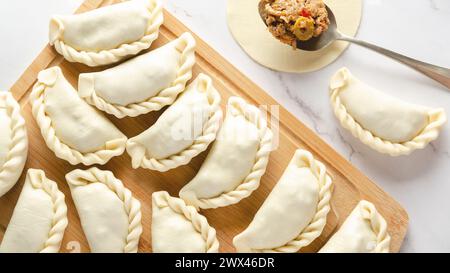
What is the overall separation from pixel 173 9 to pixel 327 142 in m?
0.94

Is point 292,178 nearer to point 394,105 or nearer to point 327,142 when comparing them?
point 327,142

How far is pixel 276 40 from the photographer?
2.53 metres

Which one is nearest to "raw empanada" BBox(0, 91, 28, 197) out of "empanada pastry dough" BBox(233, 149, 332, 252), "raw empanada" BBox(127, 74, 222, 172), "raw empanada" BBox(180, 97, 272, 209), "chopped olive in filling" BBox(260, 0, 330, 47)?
"raw empanada" BBox(127, 74, 222, 172)

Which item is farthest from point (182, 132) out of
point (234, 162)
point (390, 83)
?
point (390, 83)

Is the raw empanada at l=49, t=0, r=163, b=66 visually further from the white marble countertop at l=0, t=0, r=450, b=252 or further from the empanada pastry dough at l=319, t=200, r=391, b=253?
the empanada pastry dough at l=319, t=200, r=391, b=253

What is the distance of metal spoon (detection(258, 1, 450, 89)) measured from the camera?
7.99 ft

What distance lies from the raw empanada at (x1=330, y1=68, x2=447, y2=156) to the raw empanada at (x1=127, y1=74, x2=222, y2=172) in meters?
0.55

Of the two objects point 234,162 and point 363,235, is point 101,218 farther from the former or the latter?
point 363,235

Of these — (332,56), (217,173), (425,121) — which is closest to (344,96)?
(332,56)

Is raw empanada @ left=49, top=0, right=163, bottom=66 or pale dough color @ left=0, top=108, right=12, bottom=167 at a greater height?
raw empanada @ left=49, top=0, right=163, bottom=66

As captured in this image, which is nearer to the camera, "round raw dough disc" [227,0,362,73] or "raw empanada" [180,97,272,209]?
"raw empanada" [180,97,272,209]

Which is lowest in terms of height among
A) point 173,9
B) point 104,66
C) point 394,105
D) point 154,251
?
point 154,251

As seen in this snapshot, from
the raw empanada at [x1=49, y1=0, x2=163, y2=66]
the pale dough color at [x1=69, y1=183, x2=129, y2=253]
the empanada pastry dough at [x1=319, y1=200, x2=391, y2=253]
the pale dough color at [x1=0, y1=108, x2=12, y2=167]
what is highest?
the raw empanada at [x1=49, y1=0, x2=163, y2=66]

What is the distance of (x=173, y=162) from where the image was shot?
2402 mm
